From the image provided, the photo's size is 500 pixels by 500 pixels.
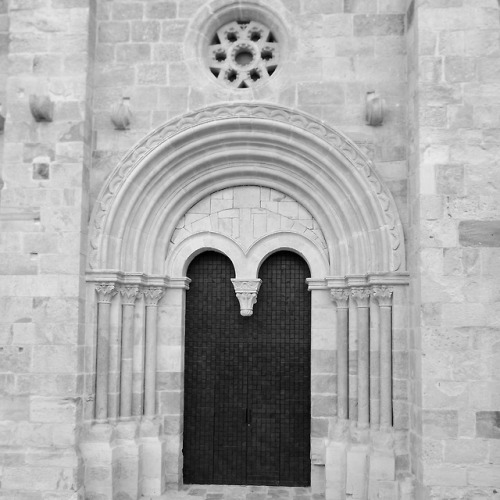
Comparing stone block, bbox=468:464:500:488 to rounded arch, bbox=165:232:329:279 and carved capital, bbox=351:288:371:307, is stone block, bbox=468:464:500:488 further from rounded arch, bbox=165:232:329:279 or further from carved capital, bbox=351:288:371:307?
rounded arch, bbox=165:232:329:279

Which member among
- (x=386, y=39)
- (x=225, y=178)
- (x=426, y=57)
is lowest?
(x=225, y=178)

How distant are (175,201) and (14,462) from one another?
3374 mm

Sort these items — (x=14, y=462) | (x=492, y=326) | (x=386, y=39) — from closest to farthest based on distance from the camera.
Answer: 1. (x=492, y=326)
2. (x=14, y=462)
3. (x=386, y=39)

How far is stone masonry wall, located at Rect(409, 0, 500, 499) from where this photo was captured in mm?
6711

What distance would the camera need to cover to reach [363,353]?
24.9 ft

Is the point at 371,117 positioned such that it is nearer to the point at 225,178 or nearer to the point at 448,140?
the point at 448,140

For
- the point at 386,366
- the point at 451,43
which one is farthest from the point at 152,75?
the point at 386,366

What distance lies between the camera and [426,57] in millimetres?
7148

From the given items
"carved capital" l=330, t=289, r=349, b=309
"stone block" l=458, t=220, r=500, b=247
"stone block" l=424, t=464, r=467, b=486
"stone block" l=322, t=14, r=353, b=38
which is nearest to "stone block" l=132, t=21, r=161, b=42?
"stone block" l=322, t=14, r=353, b=38

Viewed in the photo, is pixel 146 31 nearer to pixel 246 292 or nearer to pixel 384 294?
pixel 246 292

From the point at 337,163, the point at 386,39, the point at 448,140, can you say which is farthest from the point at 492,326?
the point at 386,39

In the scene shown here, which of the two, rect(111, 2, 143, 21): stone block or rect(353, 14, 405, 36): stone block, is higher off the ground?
rect(111, 2, 143, 21): stone block

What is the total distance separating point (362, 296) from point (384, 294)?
0.30 metres

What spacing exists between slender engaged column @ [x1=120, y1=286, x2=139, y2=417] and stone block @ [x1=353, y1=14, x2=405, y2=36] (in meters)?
3.93
